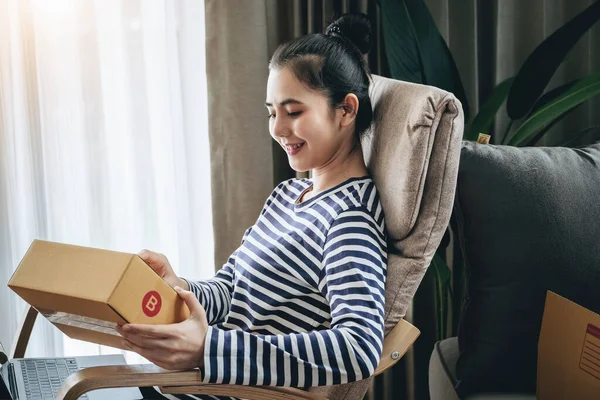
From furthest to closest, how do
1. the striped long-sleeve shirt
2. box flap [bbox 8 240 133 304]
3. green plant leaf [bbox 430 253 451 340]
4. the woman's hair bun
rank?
1. green plant leaf [bbox 430 253 451 340]
2. the woman's hair bun
3. the striped long-sleeve shirt
4. box flap [bbox 8 240 133 304]

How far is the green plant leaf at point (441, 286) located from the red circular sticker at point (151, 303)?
1.00 meters

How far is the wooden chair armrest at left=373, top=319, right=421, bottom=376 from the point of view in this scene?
1.16 metres

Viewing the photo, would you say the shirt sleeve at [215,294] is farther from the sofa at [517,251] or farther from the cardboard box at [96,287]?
the sofa at [517,251]

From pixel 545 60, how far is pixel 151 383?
1.23 m

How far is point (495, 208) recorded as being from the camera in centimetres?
133

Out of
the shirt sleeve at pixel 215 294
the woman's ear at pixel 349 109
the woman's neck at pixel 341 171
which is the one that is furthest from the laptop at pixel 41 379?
the woman's ear at pixel 349 109

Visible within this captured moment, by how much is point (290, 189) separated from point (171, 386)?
548 mm

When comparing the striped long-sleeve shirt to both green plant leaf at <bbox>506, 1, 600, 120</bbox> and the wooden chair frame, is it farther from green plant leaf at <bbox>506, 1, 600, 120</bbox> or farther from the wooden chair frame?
green plant leaf at <bbox>506, 1, 600, 120</bbox>

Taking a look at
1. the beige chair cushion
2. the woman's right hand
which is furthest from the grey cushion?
the woman's right hand

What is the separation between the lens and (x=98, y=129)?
2.07 m

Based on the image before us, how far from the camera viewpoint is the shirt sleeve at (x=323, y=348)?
3.40 ft

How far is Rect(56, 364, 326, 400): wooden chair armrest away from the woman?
2 cm

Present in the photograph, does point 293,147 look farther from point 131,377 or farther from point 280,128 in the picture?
point 131,377

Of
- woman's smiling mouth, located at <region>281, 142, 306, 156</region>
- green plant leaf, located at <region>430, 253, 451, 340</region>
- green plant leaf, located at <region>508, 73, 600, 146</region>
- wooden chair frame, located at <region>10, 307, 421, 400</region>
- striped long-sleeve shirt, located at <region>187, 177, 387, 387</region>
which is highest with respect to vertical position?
green plant leaf, located at <region>508, 73, 600, 146</region>
